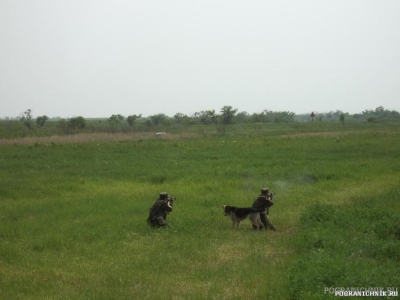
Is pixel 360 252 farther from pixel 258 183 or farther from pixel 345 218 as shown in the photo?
pixel 258 183

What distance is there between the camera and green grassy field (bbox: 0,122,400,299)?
655cm

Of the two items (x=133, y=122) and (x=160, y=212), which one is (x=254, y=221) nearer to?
(x=160, y=212)

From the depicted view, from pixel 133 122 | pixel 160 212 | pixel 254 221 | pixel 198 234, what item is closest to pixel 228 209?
pixel 254 221

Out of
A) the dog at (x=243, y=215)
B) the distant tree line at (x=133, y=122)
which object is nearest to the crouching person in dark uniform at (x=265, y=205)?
the dog at (x=243, y=215)

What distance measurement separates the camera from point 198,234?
9.80 meters

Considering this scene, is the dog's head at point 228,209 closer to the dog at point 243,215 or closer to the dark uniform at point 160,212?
the dog at point 243,215

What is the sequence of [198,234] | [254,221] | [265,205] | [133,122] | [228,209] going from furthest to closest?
[133,122] < [228,209] < [254,221] < [265,205] < [198,234]

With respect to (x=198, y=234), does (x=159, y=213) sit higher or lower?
higher

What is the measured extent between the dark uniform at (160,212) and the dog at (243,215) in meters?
1.37

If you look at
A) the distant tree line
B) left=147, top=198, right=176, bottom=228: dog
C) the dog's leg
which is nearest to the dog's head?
the dog's leg

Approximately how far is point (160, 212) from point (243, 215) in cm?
195

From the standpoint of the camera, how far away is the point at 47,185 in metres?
16.8

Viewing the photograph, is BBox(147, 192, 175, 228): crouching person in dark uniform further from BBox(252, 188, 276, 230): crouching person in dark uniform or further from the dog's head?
BBox(252, 188, 276, 230): crouching person in dark uniform

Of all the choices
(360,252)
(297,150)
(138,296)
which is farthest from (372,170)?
(138,296)
